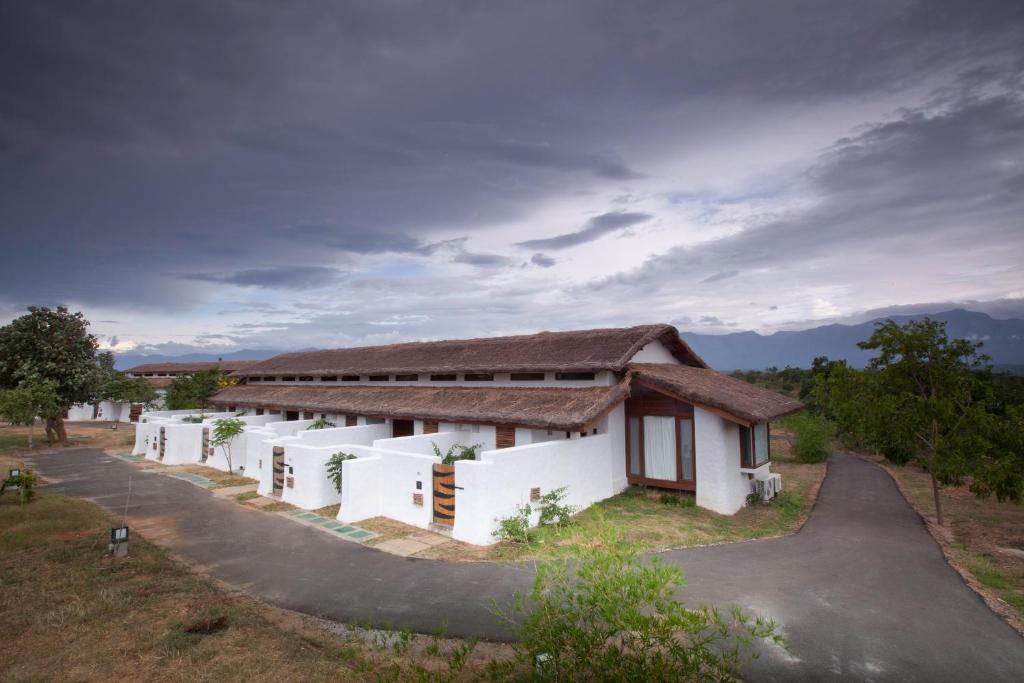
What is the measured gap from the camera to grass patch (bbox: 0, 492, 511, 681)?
20.9 feet

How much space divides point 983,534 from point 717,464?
6.18 meters

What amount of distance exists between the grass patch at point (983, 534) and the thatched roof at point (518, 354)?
8.42m

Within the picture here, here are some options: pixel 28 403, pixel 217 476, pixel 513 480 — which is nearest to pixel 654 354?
pixel 513 480

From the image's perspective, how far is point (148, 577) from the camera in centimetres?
968

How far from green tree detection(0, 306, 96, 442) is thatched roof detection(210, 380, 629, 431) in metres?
Answer: 12.8

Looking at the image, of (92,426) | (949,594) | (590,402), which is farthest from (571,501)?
(92,426)

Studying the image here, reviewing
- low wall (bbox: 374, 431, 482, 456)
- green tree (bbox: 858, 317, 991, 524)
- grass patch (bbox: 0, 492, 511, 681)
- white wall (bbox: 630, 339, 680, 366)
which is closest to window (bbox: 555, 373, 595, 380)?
white wall (bbox: 630, 339, 680, 366)

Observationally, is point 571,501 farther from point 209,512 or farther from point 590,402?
point 209,512

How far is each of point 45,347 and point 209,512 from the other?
22.9 m

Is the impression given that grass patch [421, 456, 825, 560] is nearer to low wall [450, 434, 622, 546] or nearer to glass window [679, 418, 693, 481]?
low wall [450, 434, 622, 546]

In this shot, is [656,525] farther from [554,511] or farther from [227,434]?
[227,434]

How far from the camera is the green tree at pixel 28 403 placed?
2528cm

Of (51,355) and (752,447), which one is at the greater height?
(51,355)

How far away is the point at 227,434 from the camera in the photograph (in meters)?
20.6
